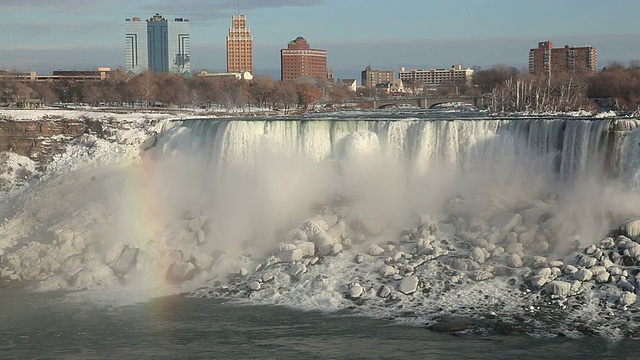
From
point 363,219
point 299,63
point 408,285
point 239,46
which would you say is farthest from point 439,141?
point 239,46

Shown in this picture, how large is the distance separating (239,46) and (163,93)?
4809 inches

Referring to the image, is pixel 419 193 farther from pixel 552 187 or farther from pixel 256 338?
pixel 256 338

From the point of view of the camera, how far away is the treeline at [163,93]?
195ft

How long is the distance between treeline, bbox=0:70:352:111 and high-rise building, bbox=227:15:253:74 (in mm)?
108402

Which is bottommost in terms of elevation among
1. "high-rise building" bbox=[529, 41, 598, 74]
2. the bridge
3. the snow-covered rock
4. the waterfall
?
the snow-covered rock

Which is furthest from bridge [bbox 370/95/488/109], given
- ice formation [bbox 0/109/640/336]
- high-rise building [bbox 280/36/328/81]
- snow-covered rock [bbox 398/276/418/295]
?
high-rise building [bbox 280/36/328/81]

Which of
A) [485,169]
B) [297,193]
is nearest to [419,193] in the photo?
[485,169]

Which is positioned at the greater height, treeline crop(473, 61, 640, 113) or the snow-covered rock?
treeline crop(473, 61, 640, 113)

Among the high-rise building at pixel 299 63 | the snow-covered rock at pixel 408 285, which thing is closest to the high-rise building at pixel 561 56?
the high-rise building at pixel 299 63

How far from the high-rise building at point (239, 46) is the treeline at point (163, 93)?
4268 inches

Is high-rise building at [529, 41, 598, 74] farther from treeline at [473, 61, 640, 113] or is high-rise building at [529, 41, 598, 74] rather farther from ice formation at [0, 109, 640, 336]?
ice formation at [0, 109, 640, 336]

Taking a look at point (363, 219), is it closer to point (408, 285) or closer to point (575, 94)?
point (408, 285)

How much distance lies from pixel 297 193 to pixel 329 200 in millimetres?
1210

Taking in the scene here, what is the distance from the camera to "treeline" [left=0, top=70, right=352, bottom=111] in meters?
59.3
